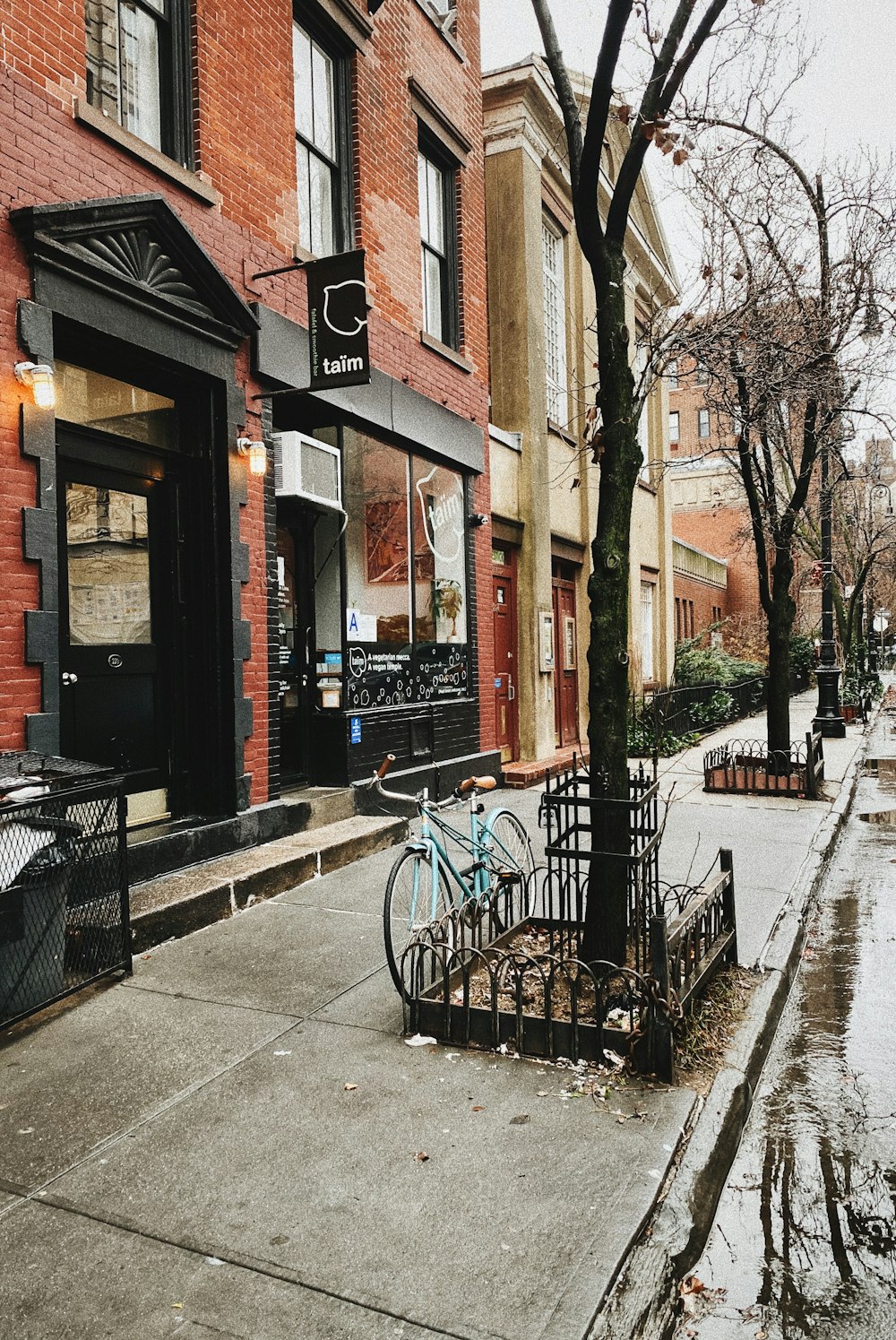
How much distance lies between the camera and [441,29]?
11.3 meters

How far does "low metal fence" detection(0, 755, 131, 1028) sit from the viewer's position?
14.6 ft

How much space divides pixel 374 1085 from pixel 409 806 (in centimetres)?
593

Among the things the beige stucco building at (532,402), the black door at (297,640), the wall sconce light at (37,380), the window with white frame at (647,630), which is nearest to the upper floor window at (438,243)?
the beige stucco building at (532,402)

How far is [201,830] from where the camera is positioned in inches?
273

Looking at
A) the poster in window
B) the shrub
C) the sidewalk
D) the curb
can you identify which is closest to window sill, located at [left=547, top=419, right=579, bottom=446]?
the poster in window

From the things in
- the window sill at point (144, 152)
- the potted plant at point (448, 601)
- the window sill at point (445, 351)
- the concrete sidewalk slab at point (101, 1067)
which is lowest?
the concrete sidewalk slab at point (101, 1067)

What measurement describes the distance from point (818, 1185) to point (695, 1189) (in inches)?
22.5

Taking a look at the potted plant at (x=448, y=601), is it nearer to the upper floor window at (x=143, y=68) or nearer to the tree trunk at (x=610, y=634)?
the upper floor window at (x=143, y=68)

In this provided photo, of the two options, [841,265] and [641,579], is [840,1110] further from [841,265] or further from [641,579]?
[641,579]

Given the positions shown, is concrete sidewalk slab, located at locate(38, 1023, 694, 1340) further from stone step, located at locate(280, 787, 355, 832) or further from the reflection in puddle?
stone step, located at locate(280, 787, 355, 832)

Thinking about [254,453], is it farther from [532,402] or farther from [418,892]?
[532,402]

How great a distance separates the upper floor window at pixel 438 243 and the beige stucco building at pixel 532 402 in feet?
5.63

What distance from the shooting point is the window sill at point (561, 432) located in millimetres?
14773

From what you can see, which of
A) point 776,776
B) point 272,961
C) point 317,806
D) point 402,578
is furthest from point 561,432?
point 272,961
